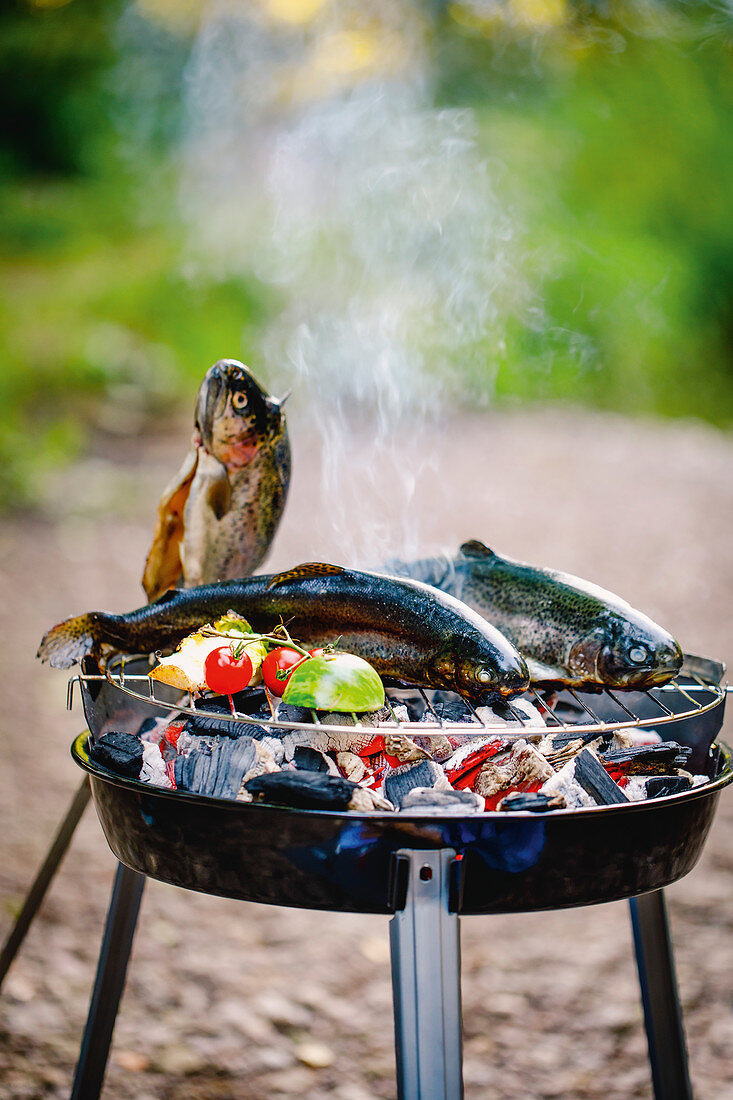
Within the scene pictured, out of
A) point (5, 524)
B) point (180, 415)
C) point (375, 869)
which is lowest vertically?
point (375, 869)

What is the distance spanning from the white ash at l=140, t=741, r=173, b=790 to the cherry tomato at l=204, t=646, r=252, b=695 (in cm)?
16

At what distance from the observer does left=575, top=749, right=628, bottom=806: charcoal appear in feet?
4.90

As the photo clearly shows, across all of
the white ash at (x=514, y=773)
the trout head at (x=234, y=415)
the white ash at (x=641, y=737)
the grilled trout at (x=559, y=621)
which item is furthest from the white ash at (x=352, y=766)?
the trout head at (x=234, y=415)

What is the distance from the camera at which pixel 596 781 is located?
1519mm

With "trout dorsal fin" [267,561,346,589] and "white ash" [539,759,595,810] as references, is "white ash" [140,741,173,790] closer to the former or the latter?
"trout dorsal fin" [267,561,346,589]

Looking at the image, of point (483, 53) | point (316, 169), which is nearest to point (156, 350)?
point (316, 169)

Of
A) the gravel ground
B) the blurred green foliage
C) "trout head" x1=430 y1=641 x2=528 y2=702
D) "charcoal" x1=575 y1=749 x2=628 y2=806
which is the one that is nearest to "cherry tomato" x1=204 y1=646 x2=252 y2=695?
→ "trout head" x1=430 y1=641 x2=528 y2=702

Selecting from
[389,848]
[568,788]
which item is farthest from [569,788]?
[389,848]

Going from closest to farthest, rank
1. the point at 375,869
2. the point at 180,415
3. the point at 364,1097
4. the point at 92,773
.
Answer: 1. the point at 375,869
2. the point at 92,773
3. the point at 364,1097
4. the point at 180,415

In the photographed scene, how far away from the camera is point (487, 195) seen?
9.33 m

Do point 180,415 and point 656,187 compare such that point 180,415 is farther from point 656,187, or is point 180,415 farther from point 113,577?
point 656,187

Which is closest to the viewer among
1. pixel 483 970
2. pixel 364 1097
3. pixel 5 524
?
pixel 364 1097

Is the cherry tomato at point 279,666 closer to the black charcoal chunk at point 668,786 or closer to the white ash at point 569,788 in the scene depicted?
the white ash at point 569,788

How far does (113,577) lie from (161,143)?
6.28m
